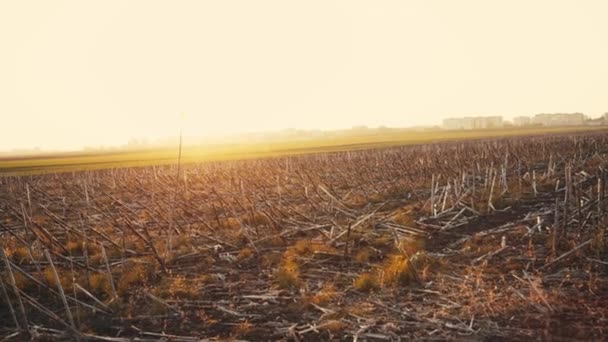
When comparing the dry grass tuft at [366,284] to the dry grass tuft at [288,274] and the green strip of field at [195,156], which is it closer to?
the dry grass tuft at [288,274]

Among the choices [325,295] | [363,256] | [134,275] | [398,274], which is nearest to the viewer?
[325,295]

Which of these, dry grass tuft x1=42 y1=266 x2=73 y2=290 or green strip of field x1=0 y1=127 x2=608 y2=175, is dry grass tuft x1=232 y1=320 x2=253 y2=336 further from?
green strip of field x1=0 y1=127 x2=608 y2=175

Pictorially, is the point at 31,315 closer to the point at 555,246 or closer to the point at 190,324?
the point at 190,324

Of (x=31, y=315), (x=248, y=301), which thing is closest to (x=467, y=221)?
(x=248, y=301)

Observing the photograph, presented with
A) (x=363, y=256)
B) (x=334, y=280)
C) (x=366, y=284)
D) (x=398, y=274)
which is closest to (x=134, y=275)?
(x=334, y=280)

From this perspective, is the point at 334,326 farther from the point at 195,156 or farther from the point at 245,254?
the point at 195,156

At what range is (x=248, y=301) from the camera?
813 centimetres

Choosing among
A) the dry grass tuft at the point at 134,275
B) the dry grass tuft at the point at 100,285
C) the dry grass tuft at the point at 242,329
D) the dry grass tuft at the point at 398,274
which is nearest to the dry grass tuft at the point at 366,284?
the dry grass tuft at the point at 398,274

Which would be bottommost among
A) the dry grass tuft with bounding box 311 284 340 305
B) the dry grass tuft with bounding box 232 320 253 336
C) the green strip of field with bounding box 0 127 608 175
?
the dry grass tuft with bounding box 232 320 253 336

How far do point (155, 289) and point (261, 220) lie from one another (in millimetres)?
6488

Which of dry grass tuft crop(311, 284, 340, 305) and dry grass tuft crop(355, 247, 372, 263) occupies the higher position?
dry grass tuft crop(355, 247, 372, 263)

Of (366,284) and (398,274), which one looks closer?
(366,284)

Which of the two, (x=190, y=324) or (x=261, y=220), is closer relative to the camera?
(x=190, y=324)

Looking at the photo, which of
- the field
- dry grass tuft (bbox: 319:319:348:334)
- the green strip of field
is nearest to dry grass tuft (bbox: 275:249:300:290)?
the field
